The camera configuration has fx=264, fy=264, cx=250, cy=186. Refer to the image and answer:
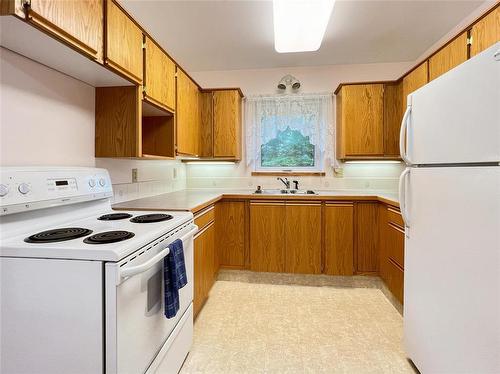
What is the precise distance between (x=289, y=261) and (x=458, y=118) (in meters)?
2.09

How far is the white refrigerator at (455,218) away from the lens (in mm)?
1004

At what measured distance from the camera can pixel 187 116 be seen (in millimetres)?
2793

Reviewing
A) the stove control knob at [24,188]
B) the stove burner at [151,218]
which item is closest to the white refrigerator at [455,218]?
the stove burner at [151,218]

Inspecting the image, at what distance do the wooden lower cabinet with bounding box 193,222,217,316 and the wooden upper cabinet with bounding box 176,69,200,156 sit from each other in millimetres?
850

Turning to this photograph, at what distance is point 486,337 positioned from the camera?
3.34ft

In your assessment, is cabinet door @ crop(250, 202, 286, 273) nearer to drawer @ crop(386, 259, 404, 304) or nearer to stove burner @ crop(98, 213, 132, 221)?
drawer @ crop(386, 259, 404, 304)

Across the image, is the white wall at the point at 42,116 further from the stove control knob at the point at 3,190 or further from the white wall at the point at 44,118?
the stove control knob at the point at 3,190

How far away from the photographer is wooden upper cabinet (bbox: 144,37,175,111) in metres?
1.88

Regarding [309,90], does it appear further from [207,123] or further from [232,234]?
[232,234]

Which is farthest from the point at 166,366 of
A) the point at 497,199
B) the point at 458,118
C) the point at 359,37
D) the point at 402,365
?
the point at 359,37

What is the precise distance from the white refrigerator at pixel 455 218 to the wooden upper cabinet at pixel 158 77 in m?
1.73

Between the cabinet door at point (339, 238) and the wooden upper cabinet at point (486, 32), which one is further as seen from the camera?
the cabinet door at point (339, 238)

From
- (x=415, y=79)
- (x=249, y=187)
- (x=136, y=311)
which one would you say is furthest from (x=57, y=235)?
(x=415, y=79)

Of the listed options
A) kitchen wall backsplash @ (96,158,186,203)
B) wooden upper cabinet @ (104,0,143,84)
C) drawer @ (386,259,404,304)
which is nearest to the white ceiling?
wooden upper cabinet @ (104,0,143,84)
